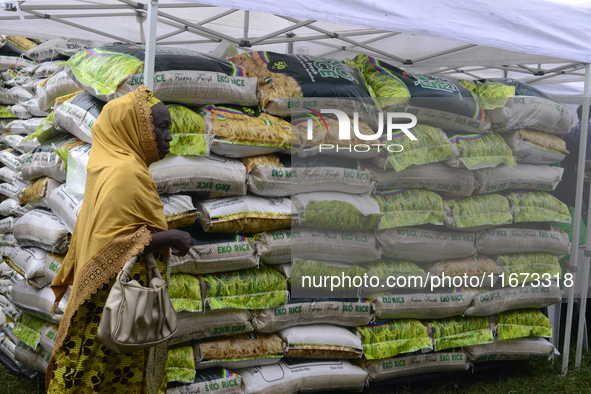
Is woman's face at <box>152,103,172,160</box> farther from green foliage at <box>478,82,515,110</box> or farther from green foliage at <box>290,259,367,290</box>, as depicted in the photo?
green foliage at <box>478,82,515,110</box>

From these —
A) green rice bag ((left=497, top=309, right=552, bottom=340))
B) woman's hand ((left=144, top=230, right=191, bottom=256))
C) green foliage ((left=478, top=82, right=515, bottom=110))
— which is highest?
green foliage ((left=478, top=82, right=515, bottom=110))

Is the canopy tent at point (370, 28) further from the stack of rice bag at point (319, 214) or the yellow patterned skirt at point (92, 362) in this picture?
the yellow patterned skirt at point (92, 362)

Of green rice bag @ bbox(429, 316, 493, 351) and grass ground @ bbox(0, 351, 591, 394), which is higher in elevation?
green rice bag @ bbox(429, 316, 493, 351)

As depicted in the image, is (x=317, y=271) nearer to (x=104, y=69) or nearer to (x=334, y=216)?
(x=334, y=216)

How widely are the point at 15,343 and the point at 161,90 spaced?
2.07 meters

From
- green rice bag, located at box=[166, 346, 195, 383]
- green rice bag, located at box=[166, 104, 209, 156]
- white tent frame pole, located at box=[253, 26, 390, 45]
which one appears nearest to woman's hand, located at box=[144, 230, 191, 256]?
green rice bag, located at box=[166, 104, 209, 156]

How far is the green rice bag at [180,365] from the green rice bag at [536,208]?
7.73 ft

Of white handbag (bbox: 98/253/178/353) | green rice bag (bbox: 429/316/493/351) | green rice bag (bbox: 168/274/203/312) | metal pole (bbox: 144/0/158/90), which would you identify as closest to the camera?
white handbag (bbox: 98/253/178/353)

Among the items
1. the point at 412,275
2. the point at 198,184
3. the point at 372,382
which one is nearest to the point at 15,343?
the point at 198,184

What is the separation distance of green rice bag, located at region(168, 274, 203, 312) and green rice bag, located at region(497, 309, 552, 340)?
6.98 feet

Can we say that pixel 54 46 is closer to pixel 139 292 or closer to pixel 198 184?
pixel 198 184

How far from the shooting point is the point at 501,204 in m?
3.56

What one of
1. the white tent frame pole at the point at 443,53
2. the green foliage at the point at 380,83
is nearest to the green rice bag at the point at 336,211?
the green foliage at the point at 380,83

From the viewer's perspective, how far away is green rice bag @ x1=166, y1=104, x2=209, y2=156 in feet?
8.56
